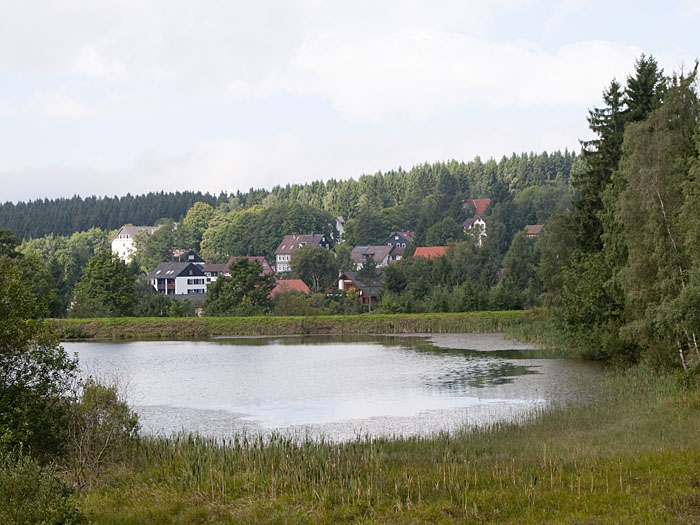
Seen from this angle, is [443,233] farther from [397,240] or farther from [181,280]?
[181,280]

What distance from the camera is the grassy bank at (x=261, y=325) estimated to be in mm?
73625

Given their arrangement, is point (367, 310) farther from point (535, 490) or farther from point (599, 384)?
point (535, 490)

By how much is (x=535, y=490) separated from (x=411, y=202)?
184m

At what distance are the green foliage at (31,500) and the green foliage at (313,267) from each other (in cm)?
10470

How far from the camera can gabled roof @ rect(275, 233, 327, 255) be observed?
17550cm

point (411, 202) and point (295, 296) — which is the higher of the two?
point (411, 202)

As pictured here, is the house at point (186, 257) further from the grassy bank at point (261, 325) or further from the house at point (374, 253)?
the grassy bank at point (261, 325)

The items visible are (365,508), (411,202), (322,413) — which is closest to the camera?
(365,508)

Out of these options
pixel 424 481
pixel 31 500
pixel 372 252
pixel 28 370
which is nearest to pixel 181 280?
pixel 372 252

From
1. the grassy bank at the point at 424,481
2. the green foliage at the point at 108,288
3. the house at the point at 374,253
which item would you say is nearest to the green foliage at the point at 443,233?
the house at the point at 374,253

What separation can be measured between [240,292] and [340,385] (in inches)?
1867

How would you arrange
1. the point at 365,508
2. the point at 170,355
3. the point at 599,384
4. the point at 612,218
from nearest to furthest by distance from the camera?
the point at 365,508 < the point at 599,384 < the point at 612,218 < the point at 170,355

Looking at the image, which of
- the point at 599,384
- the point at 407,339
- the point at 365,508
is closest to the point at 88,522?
the point at 365,508

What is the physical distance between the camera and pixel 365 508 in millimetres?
13867
